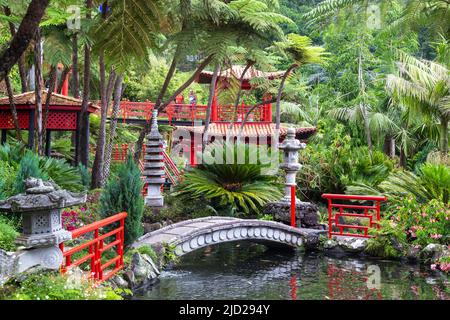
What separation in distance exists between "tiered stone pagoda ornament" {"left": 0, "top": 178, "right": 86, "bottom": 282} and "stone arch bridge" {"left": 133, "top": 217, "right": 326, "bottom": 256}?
3.29 meters

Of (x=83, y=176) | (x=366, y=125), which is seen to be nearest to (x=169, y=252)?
(x=83, y=176)

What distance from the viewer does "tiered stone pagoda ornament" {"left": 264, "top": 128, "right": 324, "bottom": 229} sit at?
1278 centimetres

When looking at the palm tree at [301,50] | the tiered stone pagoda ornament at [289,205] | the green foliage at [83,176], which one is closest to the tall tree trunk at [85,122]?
the green foliage at [83,176]

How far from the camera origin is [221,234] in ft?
34.2

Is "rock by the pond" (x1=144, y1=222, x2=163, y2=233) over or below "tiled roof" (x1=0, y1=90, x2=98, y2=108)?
below

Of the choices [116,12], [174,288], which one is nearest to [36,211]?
[116,12]

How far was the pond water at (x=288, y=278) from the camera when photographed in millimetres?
8555

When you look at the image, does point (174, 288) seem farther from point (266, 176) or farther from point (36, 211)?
point (266, 176)

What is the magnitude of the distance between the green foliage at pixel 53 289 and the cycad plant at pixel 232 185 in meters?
7.50

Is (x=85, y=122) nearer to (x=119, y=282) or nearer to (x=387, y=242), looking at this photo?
(x=119, y=282)

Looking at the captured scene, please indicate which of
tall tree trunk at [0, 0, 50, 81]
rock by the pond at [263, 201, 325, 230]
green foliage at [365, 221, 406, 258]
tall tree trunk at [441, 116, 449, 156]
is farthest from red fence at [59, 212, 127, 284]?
tall tree trunk at [441, 116, 449, 156]

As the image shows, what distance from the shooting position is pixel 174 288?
8.65 metres

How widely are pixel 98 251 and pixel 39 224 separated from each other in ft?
4.59

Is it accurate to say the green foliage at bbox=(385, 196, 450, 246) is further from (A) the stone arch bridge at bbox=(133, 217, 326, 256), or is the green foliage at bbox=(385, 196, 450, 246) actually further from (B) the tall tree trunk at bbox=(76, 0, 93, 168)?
(B) the tall tree trunk at bbox=(76, 0, 93, 168)
